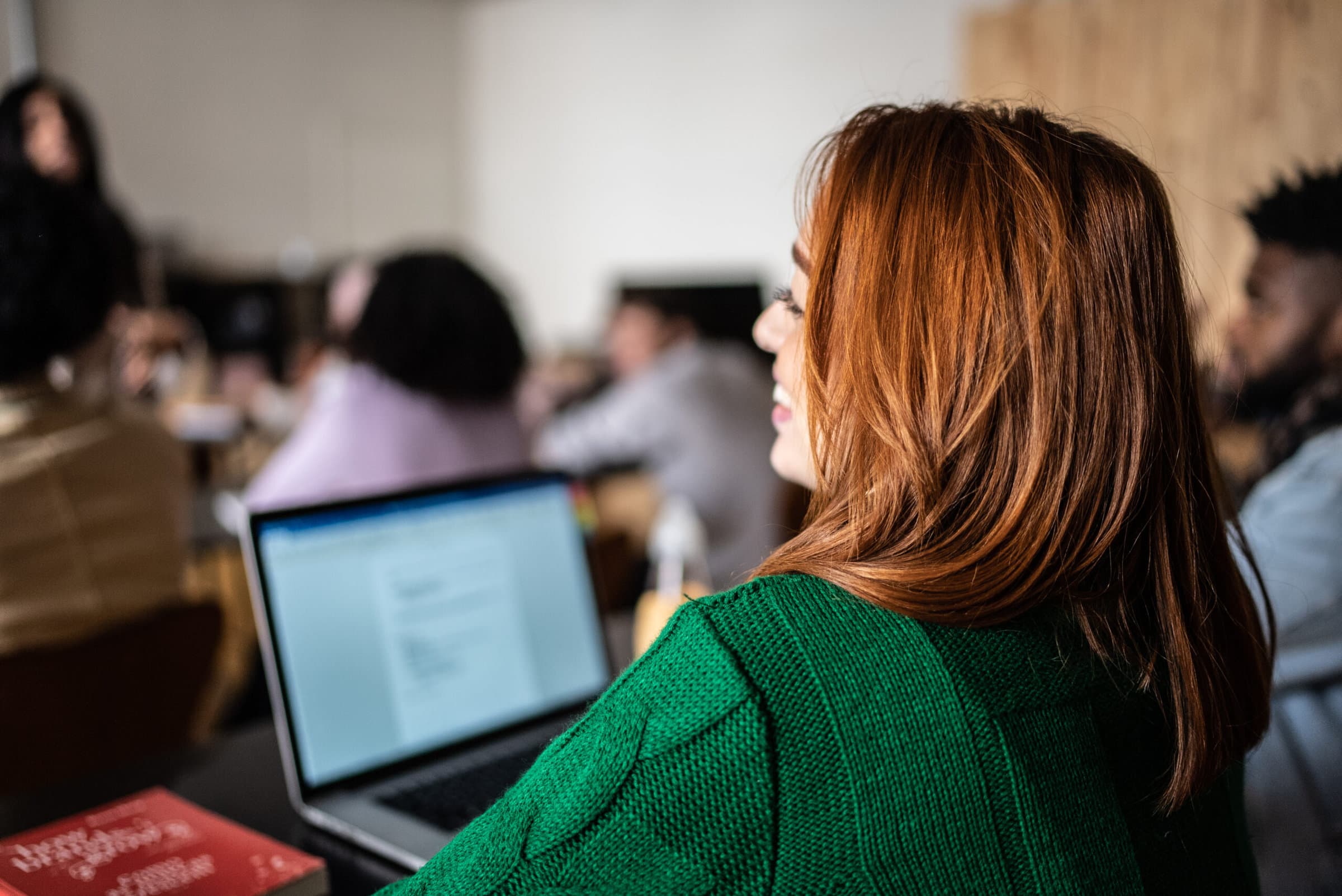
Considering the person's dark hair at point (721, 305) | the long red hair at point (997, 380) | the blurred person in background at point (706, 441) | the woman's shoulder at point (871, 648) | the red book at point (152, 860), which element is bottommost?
the blurred person in background at point (706, 441)

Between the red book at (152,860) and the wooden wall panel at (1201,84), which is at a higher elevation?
the wooden wall panel at (1201,84)

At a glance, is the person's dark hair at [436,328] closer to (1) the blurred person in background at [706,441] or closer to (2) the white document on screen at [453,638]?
(1) the blurred person in background at [706,441]

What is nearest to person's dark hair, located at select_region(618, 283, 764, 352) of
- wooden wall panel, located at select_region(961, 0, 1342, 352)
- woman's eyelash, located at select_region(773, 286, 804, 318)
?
wooden wall panel, located at select_region(961, 0, 1342, 352)

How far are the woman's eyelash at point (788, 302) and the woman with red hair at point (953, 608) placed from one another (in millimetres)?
37

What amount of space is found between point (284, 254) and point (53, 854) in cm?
506

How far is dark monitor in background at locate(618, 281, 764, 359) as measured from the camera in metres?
3.30

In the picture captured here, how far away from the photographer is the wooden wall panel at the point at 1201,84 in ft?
4.83

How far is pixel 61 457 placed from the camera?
1.43 meters

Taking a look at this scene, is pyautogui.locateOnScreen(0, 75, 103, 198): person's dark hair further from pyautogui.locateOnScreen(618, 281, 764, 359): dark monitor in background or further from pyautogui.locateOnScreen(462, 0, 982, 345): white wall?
pyautogui.locateOnScreen(462, 0, 982, 345): white wall

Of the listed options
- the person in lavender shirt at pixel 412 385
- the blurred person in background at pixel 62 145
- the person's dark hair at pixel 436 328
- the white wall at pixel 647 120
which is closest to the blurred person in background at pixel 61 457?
the person in lavender shirt at pixel 412 385

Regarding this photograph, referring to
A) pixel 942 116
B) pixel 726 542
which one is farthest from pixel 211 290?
pixel 942 116

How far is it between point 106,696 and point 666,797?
3.29ft

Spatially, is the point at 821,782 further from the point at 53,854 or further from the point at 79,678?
the point at 79,678

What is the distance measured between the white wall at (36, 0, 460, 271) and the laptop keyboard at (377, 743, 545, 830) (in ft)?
15.0
